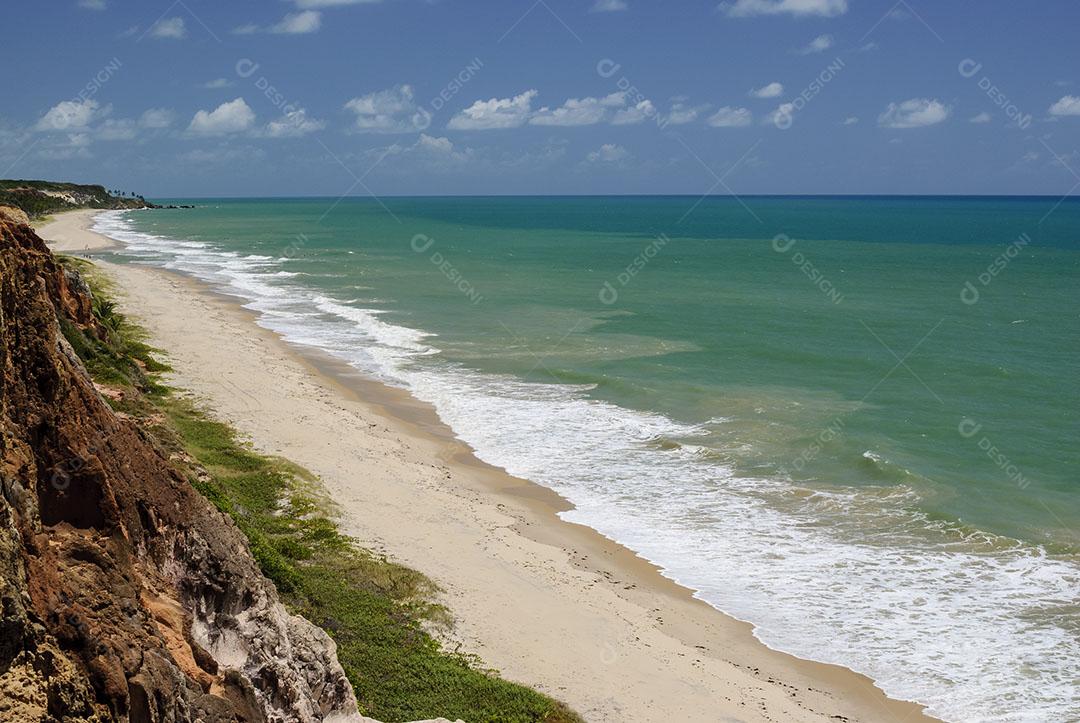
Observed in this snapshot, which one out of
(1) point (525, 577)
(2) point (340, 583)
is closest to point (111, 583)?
(2) point (340, 583)

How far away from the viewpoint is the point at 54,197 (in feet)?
468

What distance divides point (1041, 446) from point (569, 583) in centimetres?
1620

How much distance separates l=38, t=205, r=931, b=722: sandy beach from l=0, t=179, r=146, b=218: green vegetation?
9419 cm

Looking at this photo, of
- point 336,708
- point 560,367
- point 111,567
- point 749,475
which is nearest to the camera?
point 111,567

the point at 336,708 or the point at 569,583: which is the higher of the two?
the point at 569,583

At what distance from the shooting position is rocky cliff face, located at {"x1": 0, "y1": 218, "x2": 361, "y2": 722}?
5598 millimetres

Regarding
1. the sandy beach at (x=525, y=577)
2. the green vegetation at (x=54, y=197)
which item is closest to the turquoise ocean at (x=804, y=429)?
the sandy beach at (x=525, y=577)

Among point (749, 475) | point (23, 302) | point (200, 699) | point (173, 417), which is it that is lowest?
point (173, 417)

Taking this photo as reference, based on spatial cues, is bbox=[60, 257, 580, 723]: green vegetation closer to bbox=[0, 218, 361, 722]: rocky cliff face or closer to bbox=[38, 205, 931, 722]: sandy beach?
bbox=[38, 205, 931, 722]: sandy beach

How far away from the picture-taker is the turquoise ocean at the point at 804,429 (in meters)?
15.8

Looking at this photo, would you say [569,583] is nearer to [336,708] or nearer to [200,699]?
[336,708]

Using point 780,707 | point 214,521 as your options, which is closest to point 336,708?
point 214,521

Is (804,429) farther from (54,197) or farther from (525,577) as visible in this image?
(54,197)

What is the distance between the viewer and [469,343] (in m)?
39.9
